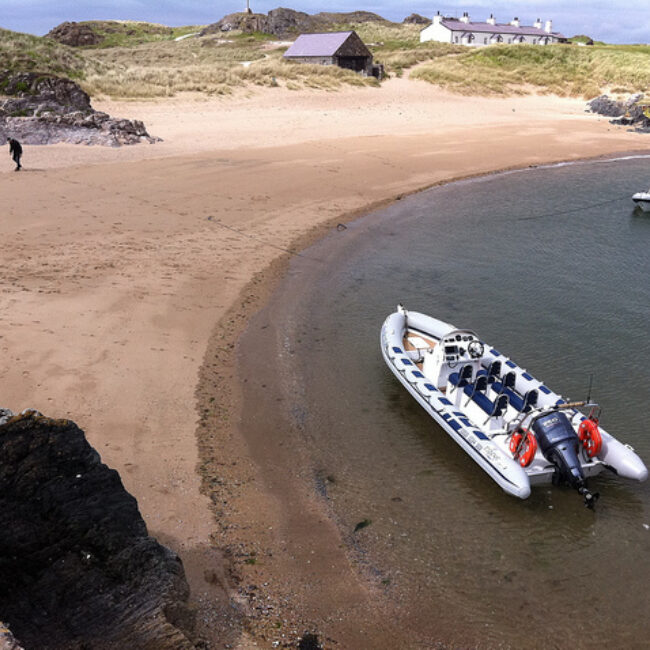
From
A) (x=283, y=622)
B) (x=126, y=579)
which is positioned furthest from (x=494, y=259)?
(x=126, y=579)

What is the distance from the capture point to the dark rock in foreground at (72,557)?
511 cm

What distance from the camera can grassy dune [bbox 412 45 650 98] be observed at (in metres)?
49.3

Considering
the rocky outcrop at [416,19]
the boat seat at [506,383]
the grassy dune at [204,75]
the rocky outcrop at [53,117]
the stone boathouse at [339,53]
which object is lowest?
the boat seat at [506,383]

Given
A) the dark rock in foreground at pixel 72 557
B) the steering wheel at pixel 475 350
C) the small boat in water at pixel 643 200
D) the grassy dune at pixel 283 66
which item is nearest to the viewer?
the dark rock in foreground at pixel 72 557

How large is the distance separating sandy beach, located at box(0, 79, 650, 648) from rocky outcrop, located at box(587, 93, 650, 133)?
11.3m

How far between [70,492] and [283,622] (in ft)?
9.83

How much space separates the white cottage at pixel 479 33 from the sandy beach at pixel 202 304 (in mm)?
48353

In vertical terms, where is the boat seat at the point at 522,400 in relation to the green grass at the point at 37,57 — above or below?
below

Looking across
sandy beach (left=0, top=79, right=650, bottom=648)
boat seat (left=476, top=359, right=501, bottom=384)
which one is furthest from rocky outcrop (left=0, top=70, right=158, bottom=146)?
boat seat (left=476, top=359, right=501, bottom=384)

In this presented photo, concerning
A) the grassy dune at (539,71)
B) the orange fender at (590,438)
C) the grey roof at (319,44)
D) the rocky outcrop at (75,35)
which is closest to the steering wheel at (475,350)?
the orange fender at (590,438)

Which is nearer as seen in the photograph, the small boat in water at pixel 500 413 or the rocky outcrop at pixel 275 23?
the small boat in water at pixel 500 413

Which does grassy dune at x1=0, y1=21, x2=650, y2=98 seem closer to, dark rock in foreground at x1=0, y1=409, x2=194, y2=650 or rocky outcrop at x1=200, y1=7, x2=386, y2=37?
rocky outcrop at x1=200, y1=7, x2=386, y2=37

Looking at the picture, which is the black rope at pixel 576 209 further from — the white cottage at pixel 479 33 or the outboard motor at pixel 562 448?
the white cottage at pixel 479 33

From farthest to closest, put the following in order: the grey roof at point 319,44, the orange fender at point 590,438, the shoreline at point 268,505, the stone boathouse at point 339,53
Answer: the grey roof at point 319,44
the stone boathouse at point 339,53
the orange fender at point 590,438
the shoreline at point 268,505
